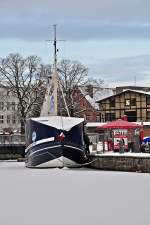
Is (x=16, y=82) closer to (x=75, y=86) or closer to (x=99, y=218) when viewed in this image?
(x=75, y=86)

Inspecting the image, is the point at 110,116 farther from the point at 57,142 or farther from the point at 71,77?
the point at 57,142

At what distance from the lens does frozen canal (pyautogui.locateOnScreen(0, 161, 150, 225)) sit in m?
11.0

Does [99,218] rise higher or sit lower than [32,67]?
lower

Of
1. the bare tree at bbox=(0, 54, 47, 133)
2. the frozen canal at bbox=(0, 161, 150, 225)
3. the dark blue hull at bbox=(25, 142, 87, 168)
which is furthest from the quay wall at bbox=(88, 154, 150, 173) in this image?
the bare tree at bbox=(0, 54, 47, 133)

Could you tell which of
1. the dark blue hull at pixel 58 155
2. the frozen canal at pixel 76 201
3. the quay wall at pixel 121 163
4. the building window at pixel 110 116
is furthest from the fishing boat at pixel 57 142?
the building window at pixel 110 116

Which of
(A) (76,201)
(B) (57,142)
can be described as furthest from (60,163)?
(A) (76,201)

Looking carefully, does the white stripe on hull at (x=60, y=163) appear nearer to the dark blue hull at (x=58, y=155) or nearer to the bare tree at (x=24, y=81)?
the dark blue hull at (x=58, y=155)

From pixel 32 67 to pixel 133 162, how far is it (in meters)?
45.9

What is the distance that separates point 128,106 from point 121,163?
54.8 metres

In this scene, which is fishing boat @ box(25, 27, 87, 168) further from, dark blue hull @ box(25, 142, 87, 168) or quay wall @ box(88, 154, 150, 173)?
quay wall @ box(88, 154, 150, 173)

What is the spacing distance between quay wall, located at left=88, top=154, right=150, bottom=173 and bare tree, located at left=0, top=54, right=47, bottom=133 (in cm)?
3955

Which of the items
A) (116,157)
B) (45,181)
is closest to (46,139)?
(116,157)

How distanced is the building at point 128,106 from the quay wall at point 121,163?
50.4m

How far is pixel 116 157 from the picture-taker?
24500mm
